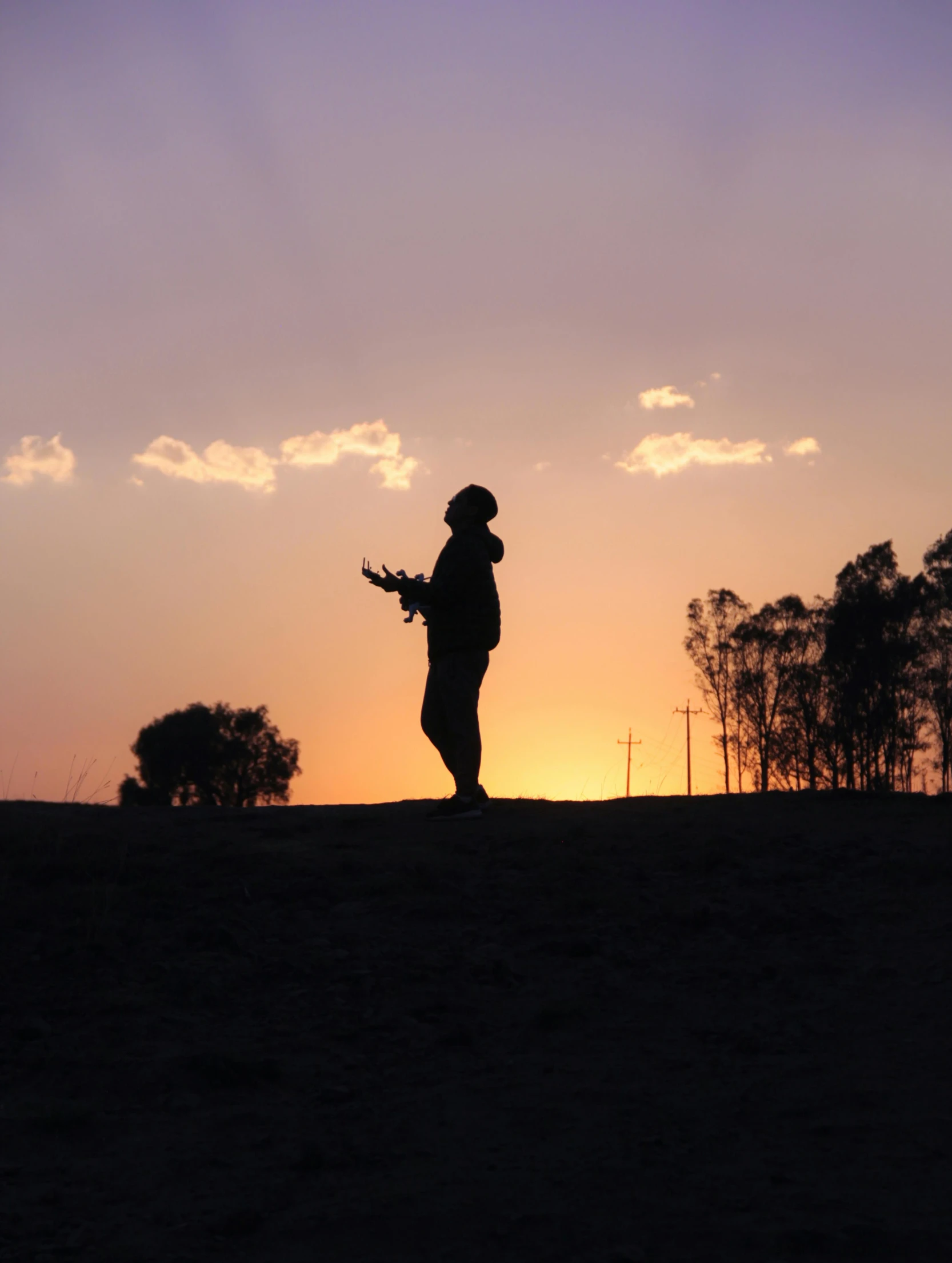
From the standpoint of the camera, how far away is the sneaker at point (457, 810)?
8.09 meters

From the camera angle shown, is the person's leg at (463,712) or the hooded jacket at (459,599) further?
the hooded jacket at (459,599)

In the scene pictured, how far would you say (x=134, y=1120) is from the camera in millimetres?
3879

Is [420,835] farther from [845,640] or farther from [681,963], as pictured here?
[845,640]

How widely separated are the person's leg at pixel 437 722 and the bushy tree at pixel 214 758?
33.1m

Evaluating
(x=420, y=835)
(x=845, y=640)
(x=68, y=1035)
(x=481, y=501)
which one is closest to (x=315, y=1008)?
(x=68, y=1035)

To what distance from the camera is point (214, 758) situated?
49.2 m

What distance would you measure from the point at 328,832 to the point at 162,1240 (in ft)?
15.2

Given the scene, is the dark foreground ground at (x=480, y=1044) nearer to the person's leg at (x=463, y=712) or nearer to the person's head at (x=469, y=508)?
the person's leg at (x=463, y=712)

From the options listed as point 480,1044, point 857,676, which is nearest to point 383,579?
point 480,1044

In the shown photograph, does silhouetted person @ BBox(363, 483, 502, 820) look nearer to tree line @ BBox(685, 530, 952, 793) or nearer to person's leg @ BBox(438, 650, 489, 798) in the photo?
person's leg @ BBox(438, 650, 489, 798)

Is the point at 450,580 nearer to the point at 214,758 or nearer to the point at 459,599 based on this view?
the point at 459,599

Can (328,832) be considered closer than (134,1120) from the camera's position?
No

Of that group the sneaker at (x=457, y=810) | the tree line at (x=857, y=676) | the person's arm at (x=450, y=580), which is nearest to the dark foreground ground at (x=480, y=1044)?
the sneaker at (x=457, y=810)

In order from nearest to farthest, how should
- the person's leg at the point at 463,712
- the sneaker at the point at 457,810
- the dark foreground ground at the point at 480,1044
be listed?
the dark foreground ground at the point at 480,1044, the sneaker at the point at 457,810, the person's leg at the point at 463,712
